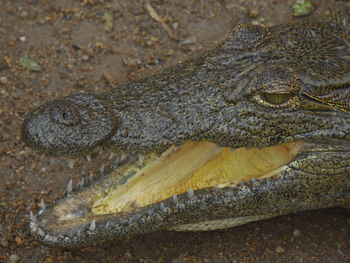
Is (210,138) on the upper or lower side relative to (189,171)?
upper

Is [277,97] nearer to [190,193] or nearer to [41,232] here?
[190,193]

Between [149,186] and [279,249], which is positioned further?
[279,249]

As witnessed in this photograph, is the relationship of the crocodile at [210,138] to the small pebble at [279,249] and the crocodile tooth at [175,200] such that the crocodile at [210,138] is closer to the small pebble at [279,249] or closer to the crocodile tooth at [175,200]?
the crocodile tooth at [175,200]

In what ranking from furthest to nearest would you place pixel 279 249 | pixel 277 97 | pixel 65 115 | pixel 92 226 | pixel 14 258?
pixel 279 249
pixel 14 258
pixel 277 97
pixel 92 226
pixel 65 115

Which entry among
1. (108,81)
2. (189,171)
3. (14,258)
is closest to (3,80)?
(108,81)

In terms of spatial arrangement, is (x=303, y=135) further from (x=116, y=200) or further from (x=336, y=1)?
(x=336, y=1)

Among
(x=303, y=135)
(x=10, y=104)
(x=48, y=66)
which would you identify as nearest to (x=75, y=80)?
→ (x=48, y=66)
